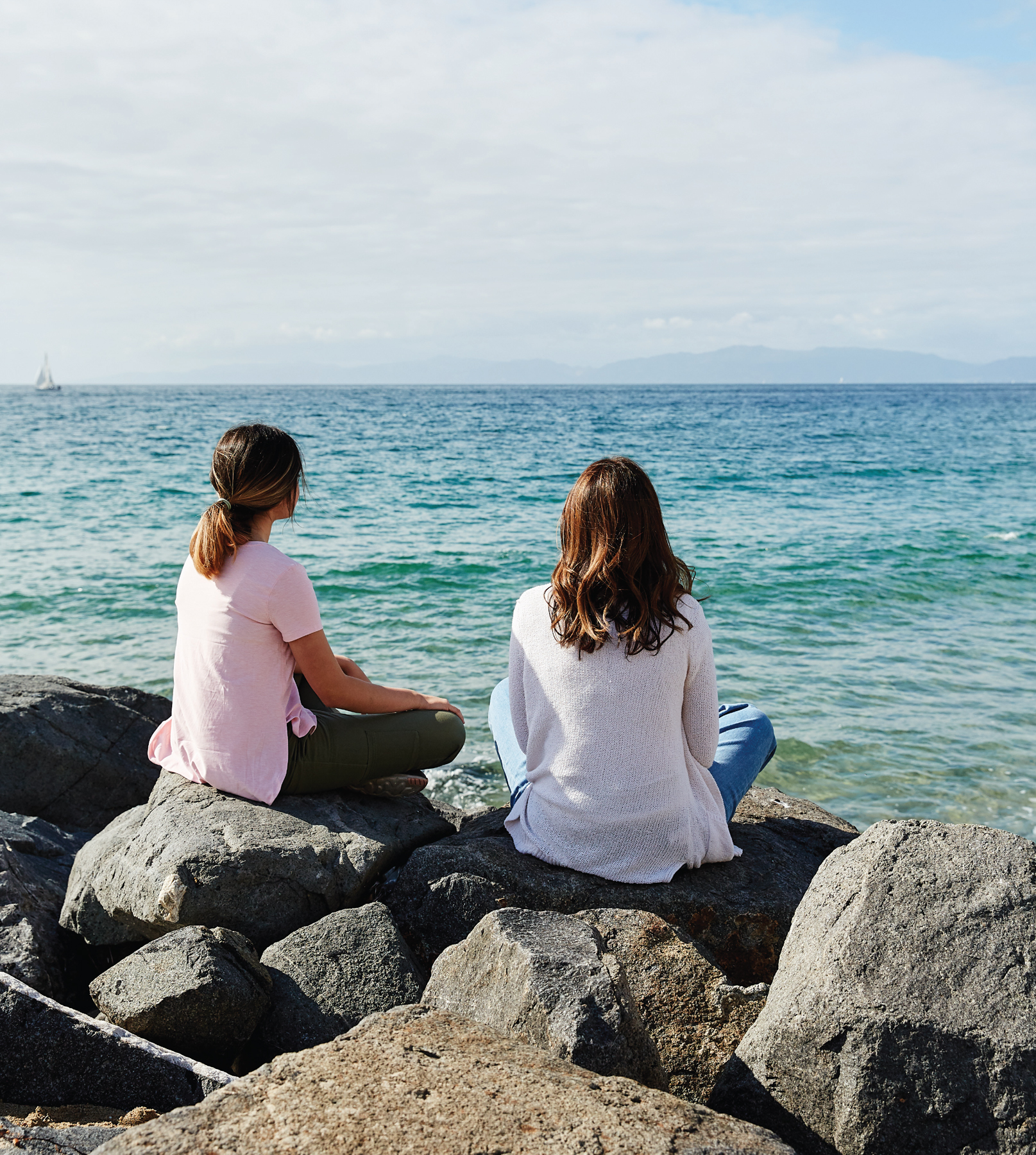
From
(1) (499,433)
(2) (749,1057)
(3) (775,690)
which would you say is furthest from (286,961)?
(1) (499,433)

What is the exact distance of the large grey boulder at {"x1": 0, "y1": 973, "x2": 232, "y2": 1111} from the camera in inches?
103

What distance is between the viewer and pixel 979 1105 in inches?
87.0

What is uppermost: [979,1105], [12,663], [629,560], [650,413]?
[650,413]

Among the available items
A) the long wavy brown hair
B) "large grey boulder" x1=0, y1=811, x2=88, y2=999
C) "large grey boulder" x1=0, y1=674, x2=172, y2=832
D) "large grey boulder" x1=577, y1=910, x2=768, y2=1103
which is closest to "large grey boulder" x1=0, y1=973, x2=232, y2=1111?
"large grey boulder" x1=0, y1=811, x2=88, y2=999

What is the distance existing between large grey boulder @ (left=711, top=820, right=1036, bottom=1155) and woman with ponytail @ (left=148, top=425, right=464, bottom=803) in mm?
1998

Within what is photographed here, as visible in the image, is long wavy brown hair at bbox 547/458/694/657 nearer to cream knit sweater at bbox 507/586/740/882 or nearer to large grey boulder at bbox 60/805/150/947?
cream knit sweater at bbox 507/586/740/882

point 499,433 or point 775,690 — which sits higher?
point 499,433

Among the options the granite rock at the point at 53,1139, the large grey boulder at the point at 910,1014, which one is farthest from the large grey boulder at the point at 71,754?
the large grey boulder at the point at 910,1014

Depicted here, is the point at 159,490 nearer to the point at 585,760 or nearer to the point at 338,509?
the point at 338,509

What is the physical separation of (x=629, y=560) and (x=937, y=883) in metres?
1.37

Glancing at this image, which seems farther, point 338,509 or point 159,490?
point 159,490

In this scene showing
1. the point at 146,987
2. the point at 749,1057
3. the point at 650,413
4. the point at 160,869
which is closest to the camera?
the point at 749,1057

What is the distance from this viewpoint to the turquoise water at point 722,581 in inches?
281

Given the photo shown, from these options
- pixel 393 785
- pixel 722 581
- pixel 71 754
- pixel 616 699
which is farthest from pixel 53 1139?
pixel 722 581
